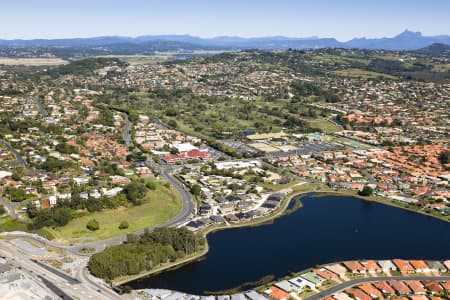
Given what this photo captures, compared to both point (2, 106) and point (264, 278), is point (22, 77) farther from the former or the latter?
point (264, 278)

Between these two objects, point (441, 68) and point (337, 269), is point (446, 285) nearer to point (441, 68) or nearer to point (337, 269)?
point (337, 269)

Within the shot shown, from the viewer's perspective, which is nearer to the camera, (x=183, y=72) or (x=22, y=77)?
(x=22, y=77)

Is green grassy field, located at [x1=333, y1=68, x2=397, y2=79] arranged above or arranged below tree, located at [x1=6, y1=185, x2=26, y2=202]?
above

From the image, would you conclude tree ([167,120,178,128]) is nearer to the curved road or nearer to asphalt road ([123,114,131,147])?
asphalt road ([123,114,131,147])

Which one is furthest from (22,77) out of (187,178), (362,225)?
(362,225)

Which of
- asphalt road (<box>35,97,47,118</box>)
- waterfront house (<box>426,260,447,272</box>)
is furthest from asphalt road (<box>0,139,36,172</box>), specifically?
waterfront house (<box>426,260,447,272</box>)

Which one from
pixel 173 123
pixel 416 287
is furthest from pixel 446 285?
pixel 173 123
